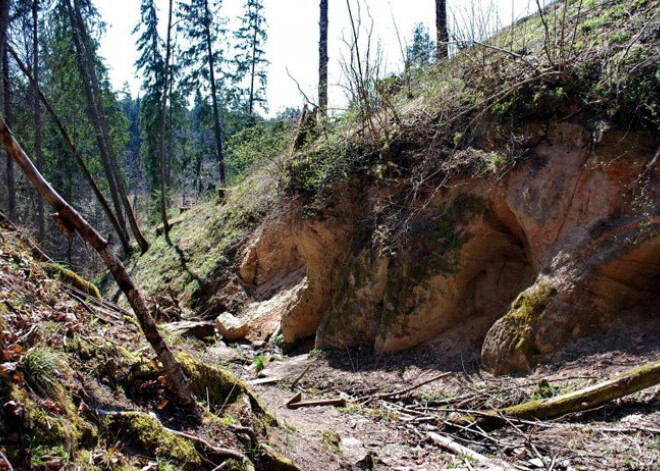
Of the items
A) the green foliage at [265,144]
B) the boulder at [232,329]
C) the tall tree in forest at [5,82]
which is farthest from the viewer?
the green foliage at [265,144]

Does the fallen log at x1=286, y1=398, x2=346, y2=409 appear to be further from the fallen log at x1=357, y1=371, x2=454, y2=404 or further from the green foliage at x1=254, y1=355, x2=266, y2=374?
the green foliage at x1=254, y1=355, x2=266, y2=374

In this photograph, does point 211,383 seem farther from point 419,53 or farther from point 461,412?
point 419,53

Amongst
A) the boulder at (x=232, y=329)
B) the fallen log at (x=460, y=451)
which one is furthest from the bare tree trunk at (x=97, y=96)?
the fallen log at (x=460, y=451)

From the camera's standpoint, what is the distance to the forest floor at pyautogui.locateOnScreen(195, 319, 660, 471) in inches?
199

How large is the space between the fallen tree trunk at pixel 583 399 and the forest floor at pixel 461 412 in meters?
0.11

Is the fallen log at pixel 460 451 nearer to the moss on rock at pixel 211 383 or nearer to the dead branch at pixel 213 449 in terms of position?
the moss on rock at pixel 211 383

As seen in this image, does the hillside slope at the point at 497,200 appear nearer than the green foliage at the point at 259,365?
Yes

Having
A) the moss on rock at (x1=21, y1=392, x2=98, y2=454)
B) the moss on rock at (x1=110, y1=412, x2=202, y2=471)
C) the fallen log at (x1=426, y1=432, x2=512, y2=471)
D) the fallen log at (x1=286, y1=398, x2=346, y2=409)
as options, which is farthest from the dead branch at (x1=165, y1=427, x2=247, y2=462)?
the fallen log at (x1=286, y1=398, x2=346, y2=409)

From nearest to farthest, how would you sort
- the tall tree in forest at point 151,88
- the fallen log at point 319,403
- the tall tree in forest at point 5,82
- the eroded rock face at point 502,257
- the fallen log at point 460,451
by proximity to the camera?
the fallen log at point 460,451 < the eroded rock face at point 502,257 < the fallen log at point 319,403 < the tall tree in forest at point 5,82 < the tall tree in forest at point 151,88

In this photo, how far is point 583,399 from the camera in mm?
5621

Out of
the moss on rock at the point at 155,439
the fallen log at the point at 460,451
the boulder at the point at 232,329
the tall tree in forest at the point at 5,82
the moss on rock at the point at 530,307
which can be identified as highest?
the tall tree in forest at the point at 5,82

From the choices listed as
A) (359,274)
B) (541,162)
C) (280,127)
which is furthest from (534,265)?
(280,127)

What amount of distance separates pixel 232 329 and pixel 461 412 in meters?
7.37

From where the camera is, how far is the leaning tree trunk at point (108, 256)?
12.0 feet
